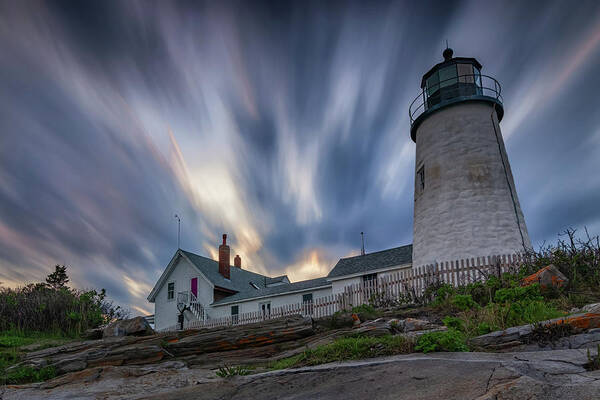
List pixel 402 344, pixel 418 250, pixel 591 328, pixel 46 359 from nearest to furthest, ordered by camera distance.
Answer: pixel 591 328 → pixel 402 344 → pixel 46 359 → pixel 418 250

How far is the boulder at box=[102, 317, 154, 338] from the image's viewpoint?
478 inches

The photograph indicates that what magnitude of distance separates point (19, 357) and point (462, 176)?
49.4 feet

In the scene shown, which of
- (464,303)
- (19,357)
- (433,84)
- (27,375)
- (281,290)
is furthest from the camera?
(281,290)

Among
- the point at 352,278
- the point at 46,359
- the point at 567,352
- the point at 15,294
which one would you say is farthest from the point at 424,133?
the point at 15,294

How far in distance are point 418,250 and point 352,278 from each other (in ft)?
29.1

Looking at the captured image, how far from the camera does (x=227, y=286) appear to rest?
3200cm

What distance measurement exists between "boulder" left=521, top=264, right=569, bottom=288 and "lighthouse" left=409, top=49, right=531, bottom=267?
16.1ft

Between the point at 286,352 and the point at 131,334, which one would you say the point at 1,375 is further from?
the point at 286,352

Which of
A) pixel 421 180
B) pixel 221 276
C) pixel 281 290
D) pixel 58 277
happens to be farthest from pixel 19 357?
pixel 58 277

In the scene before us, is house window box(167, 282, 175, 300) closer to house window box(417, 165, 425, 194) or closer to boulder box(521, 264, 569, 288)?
house window box(417, 165, 425, 194)

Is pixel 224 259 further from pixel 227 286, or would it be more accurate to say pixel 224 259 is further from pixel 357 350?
pixel 357 350

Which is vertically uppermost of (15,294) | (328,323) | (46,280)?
(46,280)

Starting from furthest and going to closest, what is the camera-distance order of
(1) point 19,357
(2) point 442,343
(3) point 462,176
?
(3) point 462,176
(1) point 19,357
(2) point 442,343

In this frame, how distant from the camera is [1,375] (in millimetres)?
8859
